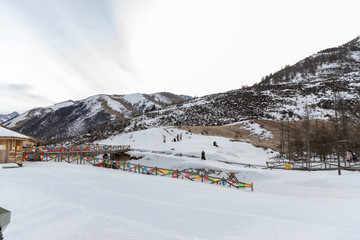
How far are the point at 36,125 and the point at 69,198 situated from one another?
760 ft

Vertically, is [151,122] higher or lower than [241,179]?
higher

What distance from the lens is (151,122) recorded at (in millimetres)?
73750

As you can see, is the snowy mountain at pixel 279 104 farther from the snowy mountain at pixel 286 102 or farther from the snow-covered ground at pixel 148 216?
the snow-covered ground at pixel 148 216

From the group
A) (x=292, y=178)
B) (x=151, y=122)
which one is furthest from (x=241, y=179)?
(x=151, y=122)

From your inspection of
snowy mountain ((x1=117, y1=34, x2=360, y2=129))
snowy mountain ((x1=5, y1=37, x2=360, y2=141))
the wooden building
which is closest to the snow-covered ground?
the wooden building

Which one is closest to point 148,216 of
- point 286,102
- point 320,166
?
point 320,166

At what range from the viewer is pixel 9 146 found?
18.0 m

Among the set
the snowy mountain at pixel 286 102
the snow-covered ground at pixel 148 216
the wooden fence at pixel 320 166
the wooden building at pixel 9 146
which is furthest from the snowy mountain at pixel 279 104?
the snow-covered ground at pixel 148 216

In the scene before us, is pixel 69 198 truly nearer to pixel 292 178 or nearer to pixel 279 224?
pixel 279 224

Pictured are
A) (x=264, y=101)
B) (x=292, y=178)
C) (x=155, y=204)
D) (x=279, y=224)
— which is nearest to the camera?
(x=279, y=224)

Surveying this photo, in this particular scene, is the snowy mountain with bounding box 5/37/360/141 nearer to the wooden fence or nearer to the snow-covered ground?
the wooden fence

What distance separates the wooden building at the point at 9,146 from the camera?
17594 millimetres

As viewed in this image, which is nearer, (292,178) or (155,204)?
(155,204)

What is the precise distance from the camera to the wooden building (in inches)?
693
